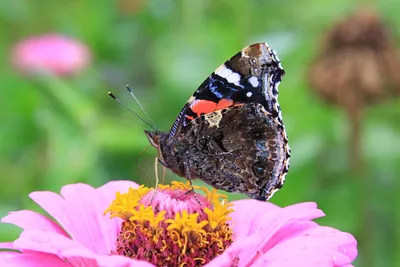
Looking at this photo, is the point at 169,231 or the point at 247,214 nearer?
the point at 169,231

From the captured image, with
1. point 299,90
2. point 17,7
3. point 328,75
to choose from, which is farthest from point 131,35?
point 328,75

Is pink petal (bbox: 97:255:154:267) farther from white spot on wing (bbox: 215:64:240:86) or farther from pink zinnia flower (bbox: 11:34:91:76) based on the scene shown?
pink zinnia flower (bbox: 11:34:91:76)

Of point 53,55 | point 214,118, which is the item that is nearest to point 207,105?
point 214,118

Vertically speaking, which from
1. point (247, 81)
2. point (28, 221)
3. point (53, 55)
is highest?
point (53, 55)

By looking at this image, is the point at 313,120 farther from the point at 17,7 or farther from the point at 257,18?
the point at 17,7

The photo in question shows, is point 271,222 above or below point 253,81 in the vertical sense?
below

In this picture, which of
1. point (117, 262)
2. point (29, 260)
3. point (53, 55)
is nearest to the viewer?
point (117, 262)

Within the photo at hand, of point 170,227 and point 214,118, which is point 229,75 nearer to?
point 214,118

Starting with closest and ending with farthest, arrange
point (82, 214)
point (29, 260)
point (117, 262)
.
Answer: point (117, 262) < point (29, 260) < point (82, 214)
